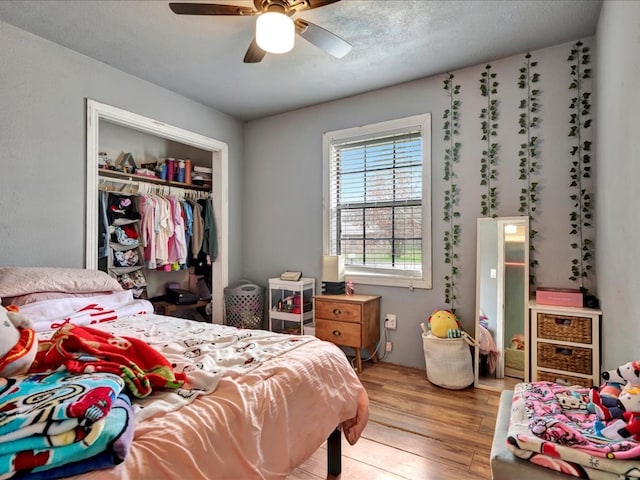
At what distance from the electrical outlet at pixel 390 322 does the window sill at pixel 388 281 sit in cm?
29

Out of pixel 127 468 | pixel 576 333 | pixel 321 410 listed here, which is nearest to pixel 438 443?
pixel 321 410

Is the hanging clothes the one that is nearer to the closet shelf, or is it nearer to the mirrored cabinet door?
the closet shelf

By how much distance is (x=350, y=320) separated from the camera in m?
3.03

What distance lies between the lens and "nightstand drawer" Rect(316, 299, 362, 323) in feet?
9.83

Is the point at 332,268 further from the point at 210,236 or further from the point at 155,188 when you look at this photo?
the point at 155,188

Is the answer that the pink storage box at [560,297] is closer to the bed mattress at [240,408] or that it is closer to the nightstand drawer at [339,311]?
the nightstand drawer at [339,311]

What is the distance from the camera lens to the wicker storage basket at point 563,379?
86.6 inches

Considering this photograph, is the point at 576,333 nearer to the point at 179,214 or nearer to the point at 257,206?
the point at 257,206

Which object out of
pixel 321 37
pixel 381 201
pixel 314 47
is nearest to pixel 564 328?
pixel 381 201

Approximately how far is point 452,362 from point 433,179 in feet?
5.08

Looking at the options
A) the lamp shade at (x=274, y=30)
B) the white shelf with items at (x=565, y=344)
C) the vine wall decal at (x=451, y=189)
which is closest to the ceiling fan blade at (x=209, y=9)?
the lamp shade at (x=274, y=30)

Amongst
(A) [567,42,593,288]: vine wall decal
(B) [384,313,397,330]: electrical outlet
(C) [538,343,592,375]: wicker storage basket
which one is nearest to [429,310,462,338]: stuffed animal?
(B) [384,313,397,330]: electrical outlet

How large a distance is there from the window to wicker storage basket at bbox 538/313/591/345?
0.95 meters

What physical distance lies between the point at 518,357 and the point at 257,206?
301 centimetres
